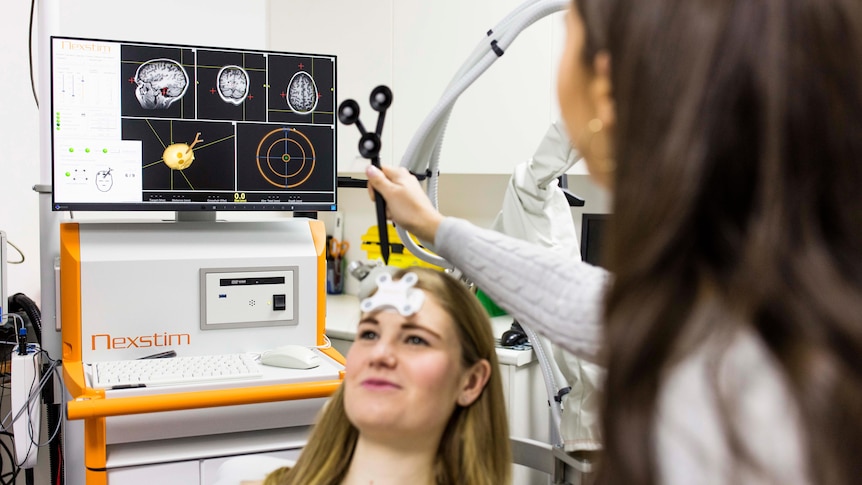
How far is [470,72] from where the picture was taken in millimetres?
1286

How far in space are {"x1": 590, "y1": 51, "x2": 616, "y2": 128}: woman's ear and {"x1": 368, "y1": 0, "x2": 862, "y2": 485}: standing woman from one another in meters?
0.03

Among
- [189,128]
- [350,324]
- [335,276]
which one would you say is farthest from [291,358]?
[335,276]

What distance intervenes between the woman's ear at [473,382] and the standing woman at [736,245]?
732 mm

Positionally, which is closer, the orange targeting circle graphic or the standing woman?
the standing woman

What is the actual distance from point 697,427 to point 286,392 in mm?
1342

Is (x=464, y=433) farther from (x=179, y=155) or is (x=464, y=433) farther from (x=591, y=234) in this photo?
(x=591, y=234)

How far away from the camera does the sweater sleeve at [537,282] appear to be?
89 centimetres

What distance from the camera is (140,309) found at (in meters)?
1.92

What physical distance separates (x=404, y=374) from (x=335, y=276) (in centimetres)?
229

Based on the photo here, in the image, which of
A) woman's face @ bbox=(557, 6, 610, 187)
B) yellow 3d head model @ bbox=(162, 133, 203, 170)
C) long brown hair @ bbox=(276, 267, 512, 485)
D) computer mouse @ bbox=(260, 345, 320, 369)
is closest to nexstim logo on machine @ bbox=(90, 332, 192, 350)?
computer mouse @ bbox=(260, 345, 320, 369)

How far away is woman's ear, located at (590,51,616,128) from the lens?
0.61 m

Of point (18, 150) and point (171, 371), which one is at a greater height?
point (18, 150)

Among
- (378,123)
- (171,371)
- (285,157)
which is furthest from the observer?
(285,157)

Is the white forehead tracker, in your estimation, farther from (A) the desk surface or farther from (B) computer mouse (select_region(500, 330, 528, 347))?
(B) computer mouse (select_region(500, 330, 528, 347))
